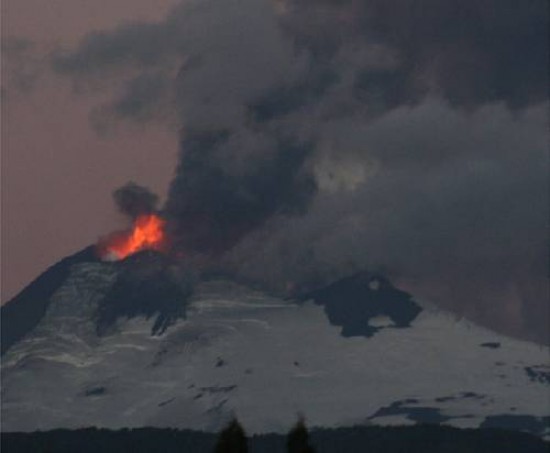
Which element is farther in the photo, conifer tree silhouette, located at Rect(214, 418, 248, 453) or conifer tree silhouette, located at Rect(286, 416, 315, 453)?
conifer tree silhouette, located at Rect(214, 418, 248, 453)

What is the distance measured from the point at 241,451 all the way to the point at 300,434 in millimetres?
2771

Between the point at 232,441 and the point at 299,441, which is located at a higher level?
the point at 232,441

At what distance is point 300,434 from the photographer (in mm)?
103000

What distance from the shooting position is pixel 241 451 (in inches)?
4070

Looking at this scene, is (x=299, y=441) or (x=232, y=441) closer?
(x=299, y=441)

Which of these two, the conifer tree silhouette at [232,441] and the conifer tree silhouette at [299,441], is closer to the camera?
the conifer tree silhouette at [299,441]
